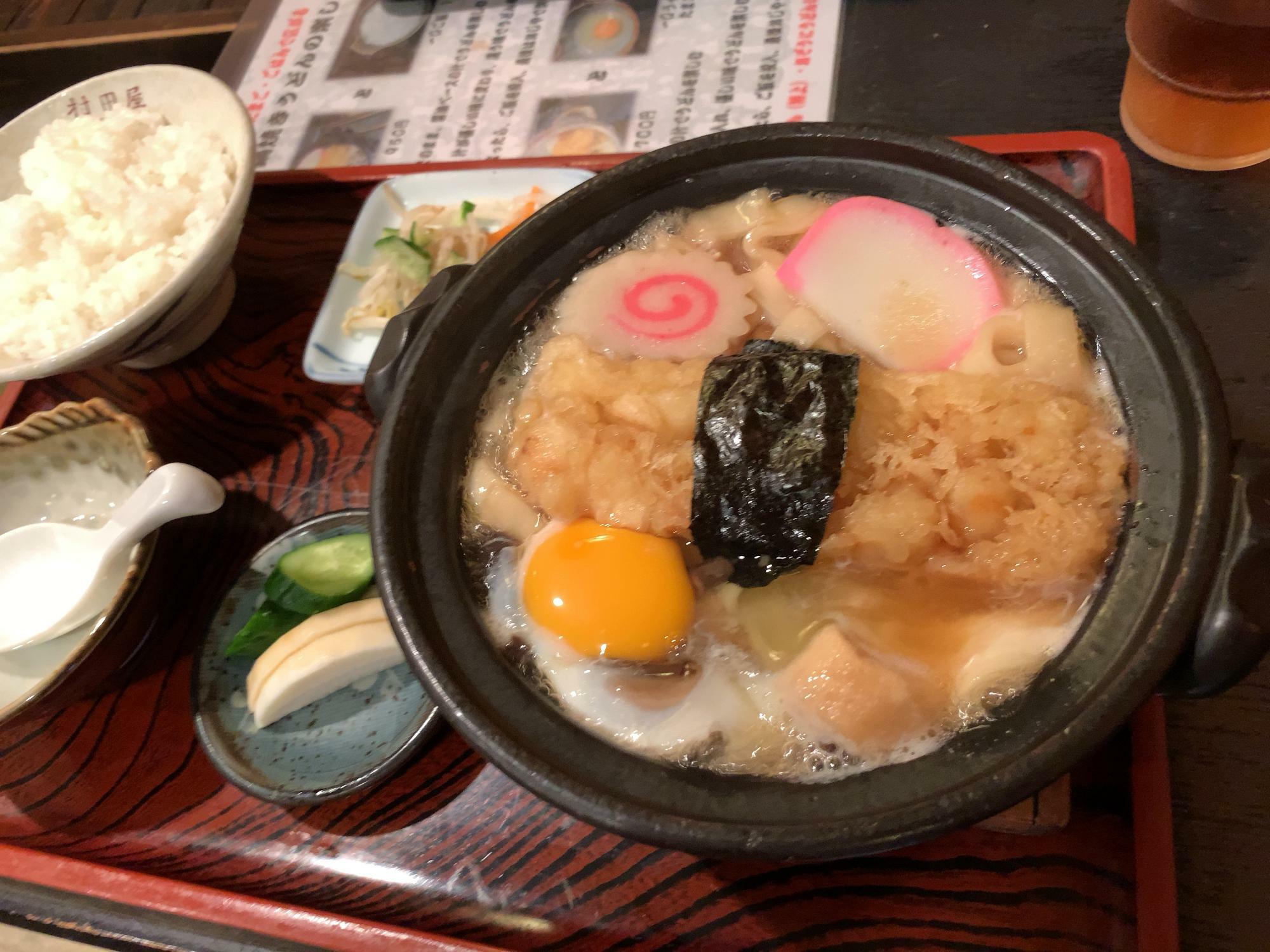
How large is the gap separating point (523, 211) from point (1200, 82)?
5.07 feet

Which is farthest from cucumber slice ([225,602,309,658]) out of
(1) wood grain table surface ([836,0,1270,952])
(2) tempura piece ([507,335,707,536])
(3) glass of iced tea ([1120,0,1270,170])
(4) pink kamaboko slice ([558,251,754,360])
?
(3) glass of iced tea ([1120,0,1270,170])

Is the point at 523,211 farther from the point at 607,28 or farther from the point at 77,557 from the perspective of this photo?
the point at 77,557

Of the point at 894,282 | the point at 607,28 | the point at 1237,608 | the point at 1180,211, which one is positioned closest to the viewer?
the point at 1237,608

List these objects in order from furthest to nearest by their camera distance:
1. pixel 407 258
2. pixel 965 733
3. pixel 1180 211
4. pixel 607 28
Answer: pixel 607 28 → pixel 407 258 → pixel 1180 211 → pixel 965 733

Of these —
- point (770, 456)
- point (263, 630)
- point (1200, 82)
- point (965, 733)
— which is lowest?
point (263, 630)

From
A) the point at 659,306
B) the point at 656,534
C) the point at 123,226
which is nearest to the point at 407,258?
the point at 123,226

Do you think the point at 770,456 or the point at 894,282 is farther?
the point at 894,282

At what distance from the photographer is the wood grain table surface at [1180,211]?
121 centimetres

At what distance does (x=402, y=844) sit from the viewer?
1.38 meters

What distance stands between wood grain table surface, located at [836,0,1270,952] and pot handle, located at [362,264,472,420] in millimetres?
1366

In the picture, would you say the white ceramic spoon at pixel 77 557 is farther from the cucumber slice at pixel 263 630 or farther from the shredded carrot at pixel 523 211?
the shredded carrot at pixel 523 211

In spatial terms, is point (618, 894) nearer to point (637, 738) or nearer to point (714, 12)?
point (637, 738)

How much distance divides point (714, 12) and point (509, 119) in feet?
2.35

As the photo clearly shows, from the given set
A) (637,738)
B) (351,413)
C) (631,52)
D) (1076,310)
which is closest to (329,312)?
(351,413)
